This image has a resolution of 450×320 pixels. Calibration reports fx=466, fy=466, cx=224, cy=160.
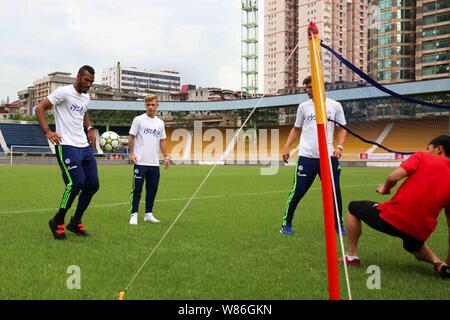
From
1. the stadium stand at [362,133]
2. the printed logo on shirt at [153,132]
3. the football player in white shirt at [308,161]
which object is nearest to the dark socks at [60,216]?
the printed logo on shirt at [153,132]

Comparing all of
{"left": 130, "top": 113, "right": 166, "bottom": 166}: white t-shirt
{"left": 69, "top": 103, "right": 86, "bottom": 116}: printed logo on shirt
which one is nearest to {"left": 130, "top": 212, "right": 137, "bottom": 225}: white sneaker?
{"left": 130, "top": 113, "right": 166, "bottom": 166}: white t-shirt

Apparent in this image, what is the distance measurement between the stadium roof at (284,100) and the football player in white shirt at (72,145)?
3713cm

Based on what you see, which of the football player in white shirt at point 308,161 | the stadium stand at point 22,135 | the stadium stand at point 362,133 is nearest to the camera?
the football player in white shirt at point 308,161

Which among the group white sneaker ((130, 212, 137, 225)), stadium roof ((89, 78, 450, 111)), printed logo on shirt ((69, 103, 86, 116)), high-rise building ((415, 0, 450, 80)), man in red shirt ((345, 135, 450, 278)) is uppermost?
high-rise building ((415, 0, 450, 80))

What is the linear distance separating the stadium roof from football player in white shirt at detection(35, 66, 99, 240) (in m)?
37.1

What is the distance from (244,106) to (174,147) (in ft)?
36.7

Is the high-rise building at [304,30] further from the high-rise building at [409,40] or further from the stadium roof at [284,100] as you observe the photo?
the stadium roof at [284,100]

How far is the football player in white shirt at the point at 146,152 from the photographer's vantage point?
7422 millimetres

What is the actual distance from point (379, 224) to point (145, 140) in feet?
14.2

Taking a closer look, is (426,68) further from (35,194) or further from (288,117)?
(35,194)

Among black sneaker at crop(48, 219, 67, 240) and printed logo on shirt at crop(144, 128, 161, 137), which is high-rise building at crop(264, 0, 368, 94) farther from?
black sneaker at crop(48, 219, 67, 240)

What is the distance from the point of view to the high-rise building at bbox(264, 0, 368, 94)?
325 ft
